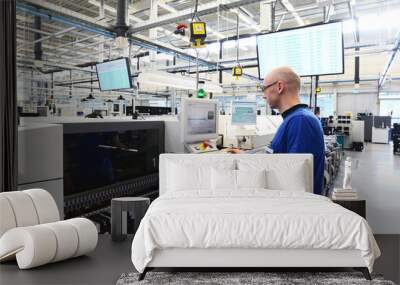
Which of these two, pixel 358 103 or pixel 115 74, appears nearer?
pixel 115 74

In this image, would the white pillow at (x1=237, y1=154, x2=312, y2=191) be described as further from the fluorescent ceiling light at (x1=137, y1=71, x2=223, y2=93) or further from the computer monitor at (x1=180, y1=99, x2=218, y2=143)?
the fluorescent ceiling light at (x1=137, y1=71, x2=223, y2=93)

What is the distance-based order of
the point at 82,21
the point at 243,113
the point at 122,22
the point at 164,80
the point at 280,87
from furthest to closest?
the point at 122,22
the point at 82,21
the point at 164,80
the point at 243,113
the point at 280,87

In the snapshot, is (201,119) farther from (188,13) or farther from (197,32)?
(188,13)

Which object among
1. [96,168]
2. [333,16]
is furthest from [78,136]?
[333,16]

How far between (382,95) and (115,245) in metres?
19.7

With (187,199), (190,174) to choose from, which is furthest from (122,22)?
(187,199)

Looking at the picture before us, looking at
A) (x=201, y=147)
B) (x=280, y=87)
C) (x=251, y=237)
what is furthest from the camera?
(x=201, y=147)

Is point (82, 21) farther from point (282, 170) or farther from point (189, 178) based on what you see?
point (282, 170)

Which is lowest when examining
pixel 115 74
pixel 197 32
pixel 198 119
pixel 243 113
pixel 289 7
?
pixel 198 119

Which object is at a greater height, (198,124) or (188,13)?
(188,13)

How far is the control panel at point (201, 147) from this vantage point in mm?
3515

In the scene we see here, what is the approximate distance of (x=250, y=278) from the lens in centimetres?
197

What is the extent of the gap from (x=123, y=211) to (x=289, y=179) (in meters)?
1.16

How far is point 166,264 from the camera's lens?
6.30 ft
